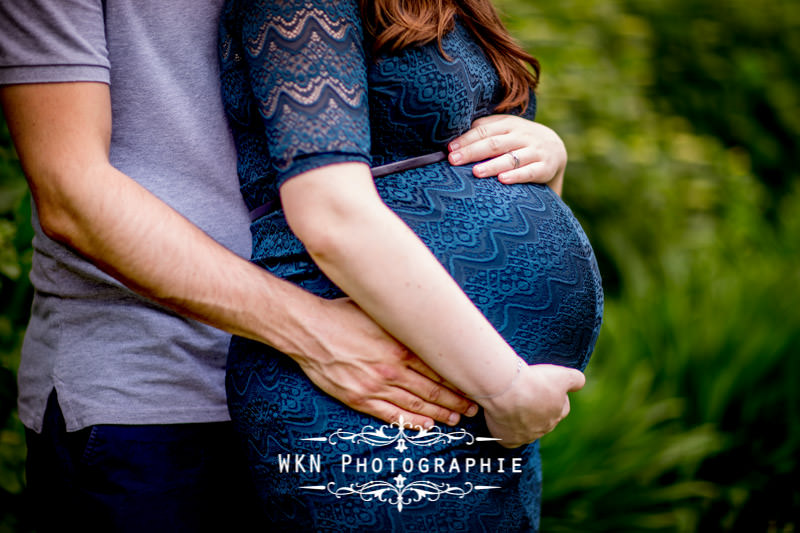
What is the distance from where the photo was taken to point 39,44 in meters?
1.10

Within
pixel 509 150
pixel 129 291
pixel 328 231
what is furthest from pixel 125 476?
pixel 509 150

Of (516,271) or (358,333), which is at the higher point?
(516,271)

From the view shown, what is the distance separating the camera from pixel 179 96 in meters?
1.32

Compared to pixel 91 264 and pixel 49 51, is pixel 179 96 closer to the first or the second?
pixel 49 51

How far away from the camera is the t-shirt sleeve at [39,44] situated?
110 centimetres

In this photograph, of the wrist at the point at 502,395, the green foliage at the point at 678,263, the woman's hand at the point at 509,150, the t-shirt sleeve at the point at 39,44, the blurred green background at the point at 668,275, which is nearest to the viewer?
the t-shirt sleeve at the point at 39,44


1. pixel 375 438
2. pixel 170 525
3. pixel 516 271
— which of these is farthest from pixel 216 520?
pixel 516 271

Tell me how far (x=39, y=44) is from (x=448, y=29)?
709mm

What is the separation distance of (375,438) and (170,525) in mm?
456

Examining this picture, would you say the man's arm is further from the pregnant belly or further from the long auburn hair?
the long auburn hair

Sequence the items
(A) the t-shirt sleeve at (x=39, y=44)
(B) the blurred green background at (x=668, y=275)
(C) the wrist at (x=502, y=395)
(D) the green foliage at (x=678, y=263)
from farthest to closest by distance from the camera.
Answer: (D) the green foliage at (x=678, y=263) < (B) the blurred green background at (x=668, y=275) < (C) the wrist at (x=502, y=395) < (A) the t-shirt sleeve at (x=39, y=44)

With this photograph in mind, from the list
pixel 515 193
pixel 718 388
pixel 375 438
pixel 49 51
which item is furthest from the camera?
pixel 718 388

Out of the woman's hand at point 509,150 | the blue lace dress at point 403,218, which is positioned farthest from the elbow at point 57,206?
the woman's hand at point 509,150

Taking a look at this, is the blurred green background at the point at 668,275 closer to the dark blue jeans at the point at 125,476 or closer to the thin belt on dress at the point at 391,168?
the dark blue jeans at the point at 125,476
